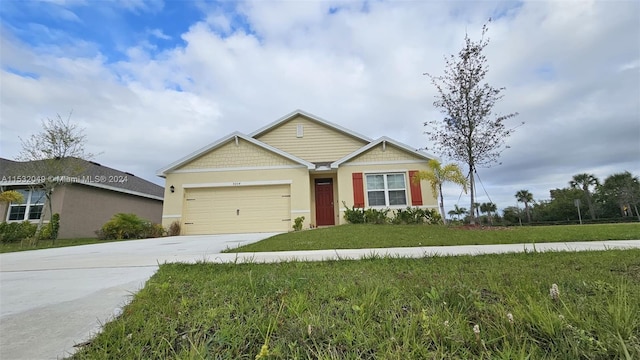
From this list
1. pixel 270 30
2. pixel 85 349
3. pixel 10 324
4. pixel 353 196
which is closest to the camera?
pixel 85 349

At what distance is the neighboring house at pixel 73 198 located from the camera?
12.0 metres

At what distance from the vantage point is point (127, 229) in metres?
10.6

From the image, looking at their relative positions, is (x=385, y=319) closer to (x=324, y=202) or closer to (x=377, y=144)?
(x=377, y=144)

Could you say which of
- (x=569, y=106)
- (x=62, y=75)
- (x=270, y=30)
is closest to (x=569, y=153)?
(x=569, y=106)

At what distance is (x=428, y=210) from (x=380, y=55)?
6.85 metres

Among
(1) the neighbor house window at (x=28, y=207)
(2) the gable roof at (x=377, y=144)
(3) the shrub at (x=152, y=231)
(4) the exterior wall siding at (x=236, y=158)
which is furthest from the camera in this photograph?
(1) the neighbor house window at (x=28, y=207)

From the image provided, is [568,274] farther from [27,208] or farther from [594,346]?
[27,208]

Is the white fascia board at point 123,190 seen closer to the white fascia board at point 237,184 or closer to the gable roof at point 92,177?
the gable roof at point 92,177

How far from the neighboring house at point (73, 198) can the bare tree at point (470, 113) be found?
14920 millimetres

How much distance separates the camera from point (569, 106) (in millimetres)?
14477

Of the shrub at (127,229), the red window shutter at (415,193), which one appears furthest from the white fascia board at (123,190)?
the red window shutter at (415,193)

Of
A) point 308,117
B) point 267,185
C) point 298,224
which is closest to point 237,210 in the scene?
point 267,185

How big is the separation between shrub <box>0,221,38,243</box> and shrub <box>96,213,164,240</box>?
2960 millimetres

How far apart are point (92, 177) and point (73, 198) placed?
158 cm
